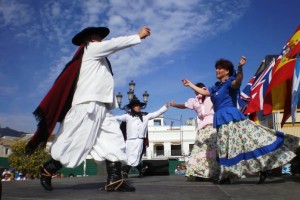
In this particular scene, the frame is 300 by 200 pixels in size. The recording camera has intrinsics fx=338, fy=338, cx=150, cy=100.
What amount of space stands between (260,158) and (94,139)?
2329 millimetres

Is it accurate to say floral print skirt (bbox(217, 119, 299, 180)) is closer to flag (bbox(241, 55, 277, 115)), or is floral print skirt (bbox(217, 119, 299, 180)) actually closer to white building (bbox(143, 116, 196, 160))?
flag (bbox(241, 55, 277, 115))

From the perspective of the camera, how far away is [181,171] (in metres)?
17.6

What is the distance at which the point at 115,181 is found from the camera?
3.88m

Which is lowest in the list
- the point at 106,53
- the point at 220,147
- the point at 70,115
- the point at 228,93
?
the point at 220,147

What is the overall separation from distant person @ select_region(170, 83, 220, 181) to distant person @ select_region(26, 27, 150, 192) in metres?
2.41

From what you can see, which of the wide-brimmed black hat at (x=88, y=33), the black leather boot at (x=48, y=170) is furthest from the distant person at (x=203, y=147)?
the black leather boot at (x=48, y=170)

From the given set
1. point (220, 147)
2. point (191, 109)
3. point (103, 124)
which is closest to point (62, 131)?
point (103, 124)

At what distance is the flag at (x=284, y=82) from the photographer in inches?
205

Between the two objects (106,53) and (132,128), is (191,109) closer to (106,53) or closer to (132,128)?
(132,128)

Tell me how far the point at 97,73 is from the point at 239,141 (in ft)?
7.39

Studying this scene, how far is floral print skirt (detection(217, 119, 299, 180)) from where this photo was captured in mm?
4711

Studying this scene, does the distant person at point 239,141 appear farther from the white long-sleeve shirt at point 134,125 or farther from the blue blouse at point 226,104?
the white long-sleeve shirt at point 134,125

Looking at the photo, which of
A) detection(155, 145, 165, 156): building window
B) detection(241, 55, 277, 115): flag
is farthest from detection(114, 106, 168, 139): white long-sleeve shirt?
detection(155, 145, 165, 156): building window

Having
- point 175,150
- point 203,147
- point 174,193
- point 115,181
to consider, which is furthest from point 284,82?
point 175,150
